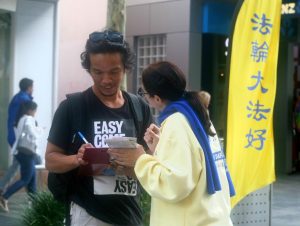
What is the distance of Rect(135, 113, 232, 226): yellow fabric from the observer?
2754mm

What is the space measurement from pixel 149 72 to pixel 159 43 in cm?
1166

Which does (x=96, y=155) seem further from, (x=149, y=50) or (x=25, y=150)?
(x=149, y=50)

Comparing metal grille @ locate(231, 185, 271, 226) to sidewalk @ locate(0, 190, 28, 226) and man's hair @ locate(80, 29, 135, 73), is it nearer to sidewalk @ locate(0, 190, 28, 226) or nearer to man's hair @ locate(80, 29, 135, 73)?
sidewalk @ locate(0, 190, 28, 226)

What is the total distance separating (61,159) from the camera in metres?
3.16

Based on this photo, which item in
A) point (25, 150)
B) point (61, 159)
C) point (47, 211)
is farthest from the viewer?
point (25, 150)

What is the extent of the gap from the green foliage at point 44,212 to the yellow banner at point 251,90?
1.73 meters

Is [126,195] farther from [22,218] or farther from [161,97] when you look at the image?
[22,218]

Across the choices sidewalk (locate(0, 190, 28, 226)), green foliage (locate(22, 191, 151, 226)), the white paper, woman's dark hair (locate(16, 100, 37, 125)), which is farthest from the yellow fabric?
woman's dark hair (locate(16, 100, 37, 125))

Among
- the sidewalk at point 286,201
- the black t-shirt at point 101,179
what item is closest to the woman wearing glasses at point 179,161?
the black t-shirt at point 101,179

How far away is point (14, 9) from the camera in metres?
10.5

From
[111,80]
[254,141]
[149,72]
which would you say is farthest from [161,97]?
[254,141]

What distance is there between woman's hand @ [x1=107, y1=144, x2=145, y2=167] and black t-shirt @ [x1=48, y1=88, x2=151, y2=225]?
22cm

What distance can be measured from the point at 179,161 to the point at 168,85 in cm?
39

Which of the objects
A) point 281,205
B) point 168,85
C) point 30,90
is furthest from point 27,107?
point 168,85
